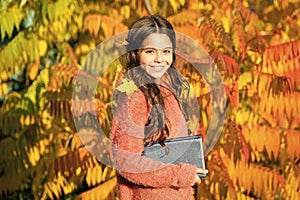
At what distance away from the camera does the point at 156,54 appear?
1854 millimetres

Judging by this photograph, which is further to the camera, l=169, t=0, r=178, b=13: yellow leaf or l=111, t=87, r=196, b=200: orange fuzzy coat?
l=169, t=0, r=178, b=13: yellow leaf

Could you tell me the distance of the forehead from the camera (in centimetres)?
187

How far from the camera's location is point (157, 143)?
177cm

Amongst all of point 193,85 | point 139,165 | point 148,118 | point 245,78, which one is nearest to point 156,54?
point 148,118

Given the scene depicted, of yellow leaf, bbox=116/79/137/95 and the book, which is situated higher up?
yellow leaf, bbox=116/79/137/95

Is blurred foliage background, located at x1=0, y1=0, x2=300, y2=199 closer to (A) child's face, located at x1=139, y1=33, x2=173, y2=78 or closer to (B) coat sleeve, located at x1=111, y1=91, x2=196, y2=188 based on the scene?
(A) child's face, located at x1=139, y1=33, x2=173, y2=78

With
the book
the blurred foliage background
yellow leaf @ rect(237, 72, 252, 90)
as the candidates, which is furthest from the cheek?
yellow leaf @ rect(237, 72, 252, 90)

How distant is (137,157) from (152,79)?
22 centimetres

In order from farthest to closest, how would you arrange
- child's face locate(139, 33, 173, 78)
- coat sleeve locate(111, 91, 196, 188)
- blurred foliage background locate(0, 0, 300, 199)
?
1. blurred foliage background locate(0, 0, 300, 199)
2. child's face locate(139, 33, 173, 78)
3. coat sleeve locate(111, 91, 196, 188)

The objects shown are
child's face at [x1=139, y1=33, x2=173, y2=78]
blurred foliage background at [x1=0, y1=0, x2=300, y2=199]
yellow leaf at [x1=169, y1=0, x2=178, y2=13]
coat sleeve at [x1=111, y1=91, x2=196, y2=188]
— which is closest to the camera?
coat sleeve at [x1=111, y1=91, x2=196, y2=188]

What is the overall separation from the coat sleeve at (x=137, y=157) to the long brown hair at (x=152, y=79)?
0.02 metres

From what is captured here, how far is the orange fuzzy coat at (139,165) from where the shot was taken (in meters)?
1.74

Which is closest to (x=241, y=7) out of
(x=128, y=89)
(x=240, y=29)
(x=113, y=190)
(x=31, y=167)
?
(x=240, y=29)

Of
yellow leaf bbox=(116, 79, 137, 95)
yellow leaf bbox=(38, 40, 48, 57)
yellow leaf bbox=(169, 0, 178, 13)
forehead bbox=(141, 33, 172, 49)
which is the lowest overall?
yellow leaf bbox=(116, 79, 137, 95)
